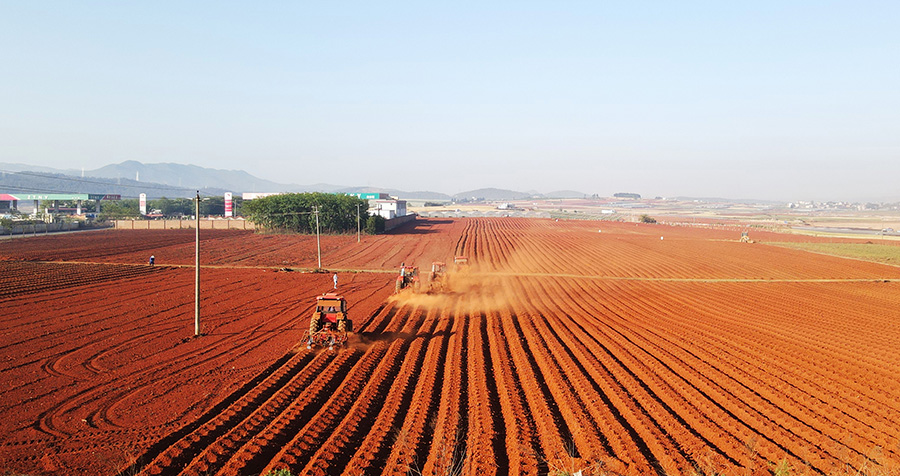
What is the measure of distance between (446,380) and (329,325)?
208 inches

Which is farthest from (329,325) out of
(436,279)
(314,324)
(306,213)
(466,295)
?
(306,213)

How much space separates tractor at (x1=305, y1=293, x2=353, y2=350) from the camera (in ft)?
59.8

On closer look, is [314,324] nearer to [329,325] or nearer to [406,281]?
[329,325]

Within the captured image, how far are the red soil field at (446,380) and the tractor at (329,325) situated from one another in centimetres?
54

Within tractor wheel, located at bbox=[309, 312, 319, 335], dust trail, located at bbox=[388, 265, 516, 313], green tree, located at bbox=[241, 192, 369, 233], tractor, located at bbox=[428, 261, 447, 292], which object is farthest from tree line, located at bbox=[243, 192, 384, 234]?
tractor wheel, located at bbox=[309, 312, 319, 335]

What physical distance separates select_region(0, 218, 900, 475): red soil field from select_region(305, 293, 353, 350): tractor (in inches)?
21.1

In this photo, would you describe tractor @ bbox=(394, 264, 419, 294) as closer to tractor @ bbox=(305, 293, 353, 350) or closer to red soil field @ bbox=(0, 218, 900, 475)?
red soil field @ bbox=(0, 218, 900, 475)

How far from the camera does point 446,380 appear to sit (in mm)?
15023

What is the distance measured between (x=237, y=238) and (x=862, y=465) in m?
65.9

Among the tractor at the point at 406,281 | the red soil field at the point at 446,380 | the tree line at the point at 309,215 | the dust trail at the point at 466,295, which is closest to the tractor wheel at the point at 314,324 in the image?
the red soil field at the point at 446,380

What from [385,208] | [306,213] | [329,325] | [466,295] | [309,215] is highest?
[385,208]

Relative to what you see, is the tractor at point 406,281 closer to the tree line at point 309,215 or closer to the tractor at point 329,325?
the tractor at point 329,325

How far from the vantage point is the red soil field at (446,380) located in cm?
1031

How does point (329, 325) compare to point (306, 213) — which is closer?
point (329, 325)
